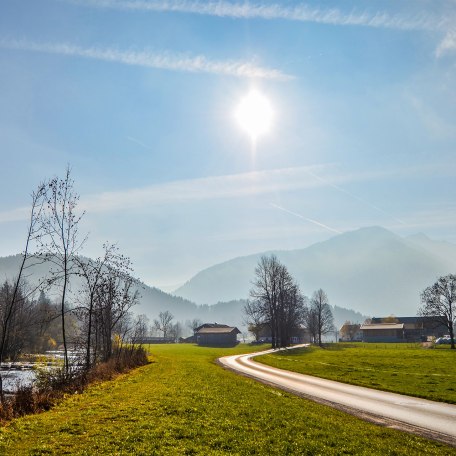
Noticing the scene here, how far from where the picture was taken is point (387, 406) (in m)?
22.0

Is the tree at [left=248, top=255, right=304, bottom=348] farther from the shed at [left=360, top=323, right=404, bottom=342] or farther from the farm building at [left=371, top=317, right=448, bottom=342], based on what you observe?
the shed at [left=360, top=323, right=404, bottom=342]

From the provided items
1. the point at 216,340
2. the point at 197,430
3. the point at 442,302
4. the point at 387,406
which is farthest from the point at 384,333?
the point at 197,430

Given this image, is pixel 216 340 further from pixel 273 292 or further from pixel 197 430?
pixel 197 430

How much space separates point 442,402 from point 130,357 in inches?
1272

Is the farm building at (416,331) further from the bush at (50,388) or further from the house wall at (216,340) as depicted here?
the bush at (50,388)

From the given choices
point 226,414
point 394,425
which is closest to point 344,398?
point 394,425

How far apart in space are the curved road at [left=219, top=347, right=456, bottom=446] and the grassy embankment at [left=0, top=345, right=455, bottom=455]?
1.42 meters

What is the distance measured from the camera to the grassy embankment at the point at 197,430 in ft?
43.0

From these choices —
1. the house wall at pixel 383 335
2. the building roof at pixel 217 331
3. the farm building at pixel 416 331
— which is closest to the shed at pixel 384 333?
the house wall at pixel 383 335

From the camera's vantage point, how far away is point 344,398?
979 inches

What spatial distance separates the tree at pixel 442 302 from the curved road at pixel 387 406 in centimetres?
7028

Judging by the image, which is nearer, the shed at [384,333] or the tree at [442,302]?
the tree at [442,302]

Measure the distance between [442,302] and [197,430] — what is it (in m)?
92.4

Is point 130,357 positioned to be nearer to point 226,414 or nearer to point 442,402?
point 226,414
